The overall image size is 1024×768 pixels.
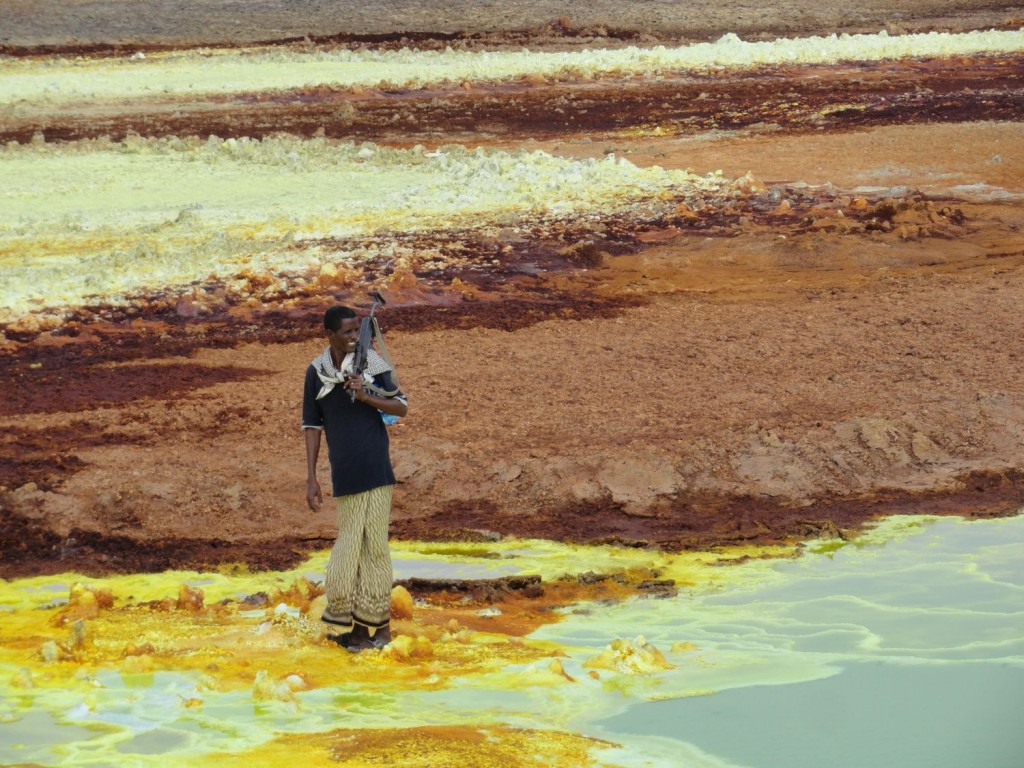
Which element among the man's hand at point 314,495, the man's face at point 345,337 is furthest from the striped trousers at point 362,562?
the man's face at point 345,337

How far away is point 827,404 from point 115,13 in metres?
38.5

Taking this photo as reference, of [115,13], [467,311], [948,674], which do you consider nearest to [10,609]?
[948,674]

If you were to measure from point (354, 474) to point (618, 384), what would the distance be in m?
4.68

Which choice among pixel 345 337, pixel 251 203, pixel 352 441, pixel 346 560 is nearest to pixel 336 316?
pixel 345 337

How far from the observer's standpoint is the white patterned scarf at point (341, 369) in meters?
6.07

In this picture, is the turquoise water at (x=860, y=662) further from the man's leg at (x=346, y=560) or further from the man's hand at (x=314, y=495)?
the man's hand at (x=314, y=495)

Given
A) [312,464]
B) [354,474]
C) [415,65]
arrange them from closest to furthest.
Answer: [354,474] < [312,464] < [415,65]

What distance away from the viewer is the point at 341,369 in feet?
20.1

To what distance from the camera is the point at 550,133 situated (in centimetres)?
2348

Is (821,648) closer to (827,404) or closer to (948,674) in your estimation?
(948,674)

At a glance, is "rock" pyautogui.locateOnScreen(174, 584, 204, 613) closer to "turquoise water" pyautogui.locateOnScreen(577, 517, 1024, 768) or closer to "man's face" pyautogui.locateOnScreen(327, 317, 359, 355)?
"man's face" pyautogui.locateOnScreen(327, 317, 359, 355)

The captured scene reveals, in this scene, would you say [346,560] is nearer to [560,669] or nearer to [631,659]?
[560,669]

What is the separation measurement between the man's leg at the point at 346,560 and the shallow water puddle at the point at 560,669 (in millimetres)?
195

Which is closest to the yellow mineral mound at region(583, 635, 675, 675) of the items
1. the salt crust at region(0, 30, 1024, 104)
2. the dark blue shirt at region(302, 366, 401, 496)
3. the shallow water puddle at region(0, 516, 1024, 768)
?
the shallow water puddle at region(0, 516, 1024, 768)
